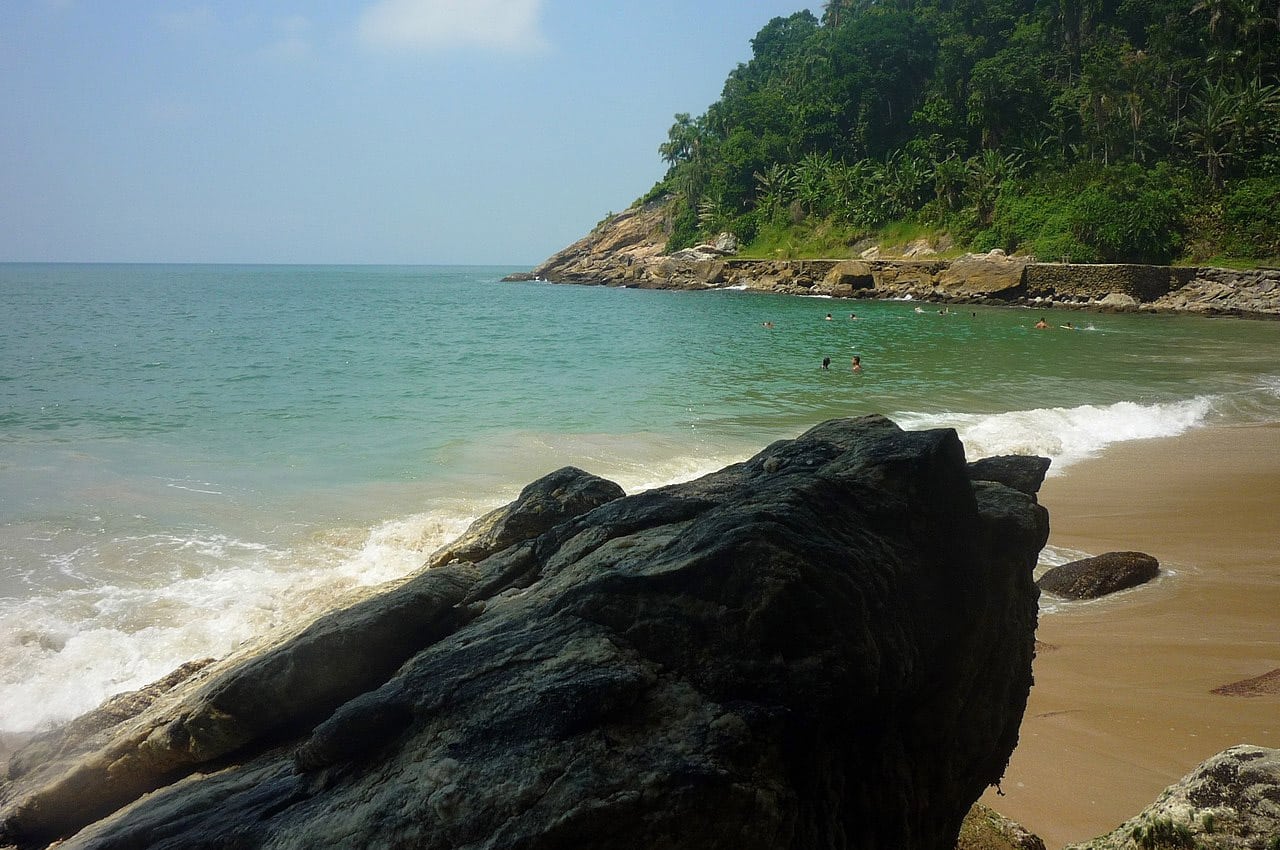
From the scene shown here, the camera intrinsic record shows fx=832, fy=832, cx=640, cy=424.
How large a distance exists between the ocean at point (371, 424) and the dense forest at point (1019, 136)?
1229 centimetres

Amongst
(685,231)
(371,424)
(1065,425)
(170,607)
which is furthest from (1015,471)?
(685,231)

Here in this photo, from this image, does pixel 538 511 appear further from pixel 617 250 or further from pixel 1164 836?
pixel 617 250

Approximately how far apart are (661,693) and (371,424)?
657 inches

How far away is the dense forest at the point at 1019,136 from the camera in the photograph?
49.2m

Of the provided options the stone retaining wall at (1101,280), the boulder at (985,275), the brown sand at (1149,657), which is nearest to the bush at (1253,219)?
the stone retaining wall at (1101,280)

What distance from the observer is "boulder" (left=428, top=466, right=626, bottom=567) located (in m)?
5.41

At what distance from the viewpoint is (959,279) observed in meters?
54.9

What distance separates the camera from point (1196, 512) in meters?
11.0

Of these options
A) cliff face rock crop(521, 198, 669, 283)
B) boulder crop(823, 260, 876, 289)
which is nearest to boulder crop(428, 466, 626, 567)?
boulder crop(823, 260, 876, 289)

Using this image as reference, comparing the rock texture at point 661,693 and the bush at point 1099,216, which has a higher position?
the bush at point 1099,216

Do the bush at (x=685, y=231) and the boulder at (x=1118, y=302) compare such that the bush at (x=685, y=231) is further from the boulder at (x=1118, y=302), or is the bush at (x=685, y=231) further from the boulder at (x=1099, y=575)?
the boulder at (x=1099, y=575)

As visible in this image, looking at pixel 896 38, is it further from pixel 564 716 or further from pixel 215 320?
pixel 564 716

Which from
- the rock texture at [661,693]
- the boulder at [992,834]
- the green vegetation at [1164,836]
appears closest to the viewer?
the rock texture at [661,693]

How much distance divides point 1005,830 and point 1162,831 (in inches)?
54.5
